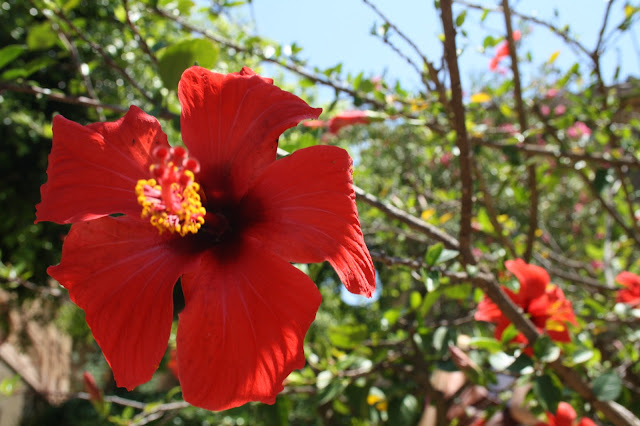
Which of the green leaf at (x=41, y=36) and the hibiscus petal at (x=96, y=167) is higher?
the hibiscus petal at (x=96, y=167)

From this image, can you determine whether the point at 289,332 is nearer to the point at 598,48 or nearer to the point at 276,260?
the point at 276,260

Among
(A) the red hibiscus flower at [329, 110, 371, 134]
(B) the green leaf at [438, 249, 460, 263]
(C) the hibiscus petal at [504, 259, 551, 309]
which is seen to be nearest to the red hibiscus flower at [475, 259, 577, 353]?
(C) the hibiscus petal at [504, 259, 551, 309]

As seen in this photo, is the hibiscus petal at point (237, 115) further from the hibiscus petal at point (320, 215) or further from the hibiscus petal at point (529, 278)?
the hibiscus petal at point (529, 278)

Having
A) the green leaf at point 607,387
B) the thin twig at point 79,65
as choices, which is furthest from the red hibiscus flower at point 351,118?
the green leaf at point 607,387

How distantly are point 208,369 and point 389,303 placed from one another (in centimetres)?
277

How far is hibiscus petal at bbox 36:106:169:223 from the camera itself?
0.53 metres

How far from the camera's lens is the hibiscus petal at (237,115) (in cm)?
55

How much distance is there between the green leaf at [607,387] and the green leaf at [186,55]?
959 millimetres

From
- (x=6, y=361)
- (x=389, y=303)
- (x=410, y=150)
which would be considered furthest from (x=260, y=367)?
(x=6, y=361)

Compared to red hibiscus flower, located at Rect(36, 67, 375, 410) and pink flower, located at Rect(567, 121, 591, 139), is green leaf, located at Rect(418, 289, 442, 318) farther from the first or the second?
pink flower, located at Rect(567, 121, 591, 139)

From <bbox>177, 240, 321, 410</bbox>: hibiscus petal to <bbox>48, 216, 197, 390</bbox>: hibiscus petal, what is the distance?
4 cm

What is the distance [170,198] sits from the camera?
0.50 m

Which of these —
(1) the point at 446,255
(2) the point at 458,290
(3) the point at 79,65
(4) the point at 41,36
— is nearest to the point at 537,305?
(2) the point at 458,290

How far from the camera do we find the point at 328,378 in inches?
48.1
